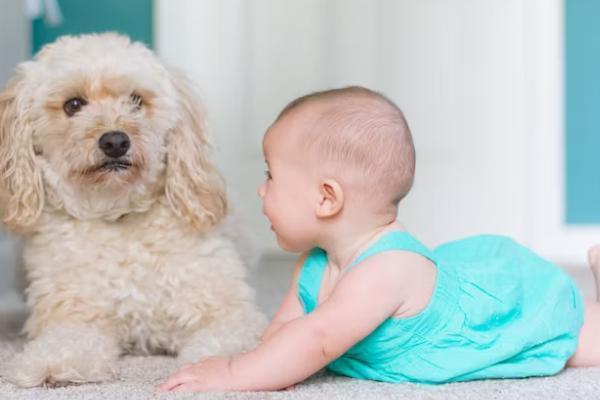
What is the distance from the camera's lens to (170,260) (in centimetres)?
171

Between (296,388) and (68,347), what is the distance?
39 cm

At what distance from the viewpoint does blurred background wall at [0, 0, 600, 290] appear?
146 inches

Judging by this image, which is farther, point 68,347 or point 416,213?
point 416,213

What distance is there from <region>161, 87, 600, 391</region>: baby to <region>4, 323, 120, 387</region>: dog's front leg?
17 centimetres

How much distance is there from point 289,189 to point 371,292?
223mm

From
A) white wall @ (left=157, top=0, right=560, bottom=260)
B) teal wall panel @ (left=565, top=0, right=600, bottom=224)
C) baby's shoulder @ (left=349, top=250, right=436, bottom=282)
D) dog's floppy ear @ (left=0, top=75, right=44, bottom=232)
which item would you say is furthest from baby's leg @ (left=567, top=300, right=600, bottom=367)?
teal wall panel @ (left=565, top=0, right=600, bottom=224)

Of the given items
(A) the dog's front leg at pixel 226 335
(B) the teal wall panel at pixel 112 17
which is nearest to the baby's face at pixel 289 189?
(A) the dog's front leg at pixel 226 335

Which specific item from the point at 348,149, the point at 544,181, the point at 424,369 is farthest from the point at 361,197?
the point at 544,181

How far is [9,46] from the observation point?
3273mm

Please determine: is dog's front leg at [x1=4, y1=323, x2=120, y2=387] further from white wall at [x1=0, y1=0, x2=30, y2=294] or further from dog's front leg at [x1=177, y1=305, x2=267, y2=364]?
white wall at [x1=0, y1=0, x2=30, y2=294]

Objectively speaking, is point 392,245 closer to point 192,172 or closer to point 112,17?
point 192,172

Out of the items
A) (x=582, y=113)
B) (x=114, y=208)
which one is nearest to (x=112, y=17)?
(x=582, y=113)

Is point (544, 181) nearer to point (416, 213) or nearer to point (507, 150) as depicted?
point (507, 150)

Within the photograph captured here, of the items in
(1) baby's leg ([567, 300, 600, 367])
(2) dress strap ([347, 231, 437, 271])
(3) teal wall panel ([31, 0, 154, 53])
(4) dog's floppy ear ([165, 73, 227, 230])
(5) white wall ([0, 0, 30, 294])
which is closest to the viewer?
(2) dress strap ([347, 231, 437, 271])
